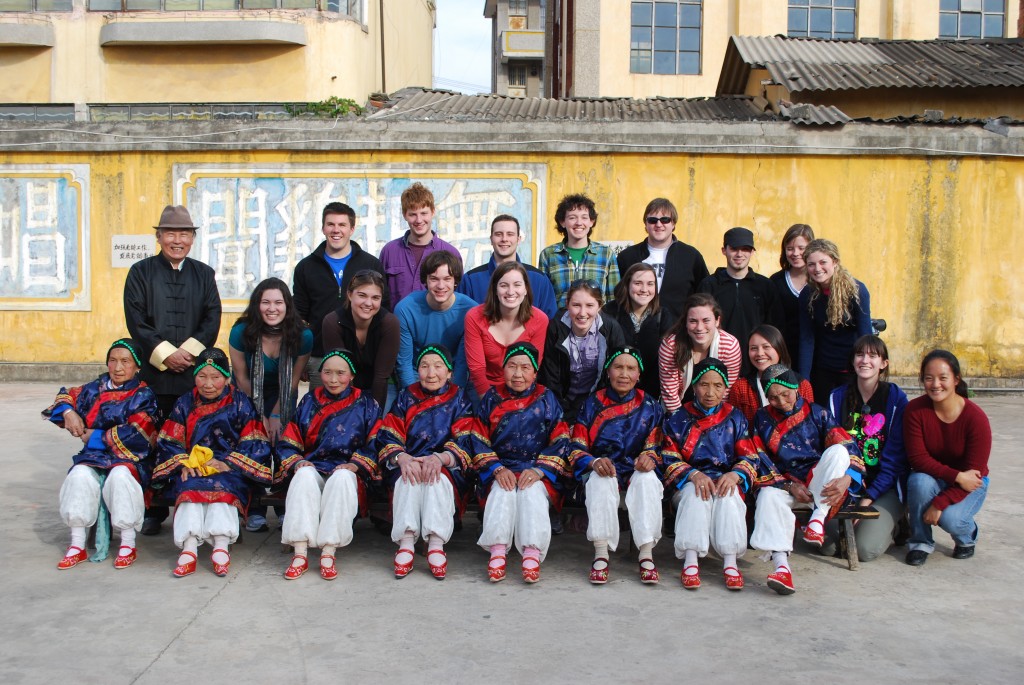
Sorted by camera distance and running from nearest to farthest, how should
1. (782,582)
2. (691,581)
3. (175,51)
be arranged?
(782,582) → (691,581) → (175,51)

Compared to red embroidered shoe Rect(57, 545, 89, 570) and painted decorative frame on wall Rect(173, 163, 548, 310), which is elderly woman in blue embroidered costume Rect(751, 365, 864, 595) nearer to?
red embroidered shoe Rect(57, 545, 89, 570)

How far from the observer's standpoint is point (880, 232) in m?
11.1

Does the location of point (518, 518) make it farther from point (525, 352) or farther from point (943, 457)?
point (943, 457)

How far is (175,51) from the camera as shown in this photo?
56.2 feet

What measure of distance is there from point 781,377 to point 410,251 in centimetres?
245

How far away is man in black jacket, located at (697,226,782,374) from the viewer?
613cm

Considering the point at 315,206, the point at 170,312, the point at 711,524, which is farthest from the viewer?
the point at 315,206

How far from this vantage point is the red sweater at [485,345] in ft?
18.3

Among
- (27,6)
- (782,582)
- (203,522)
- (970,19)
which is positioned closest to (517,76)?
(970,19)

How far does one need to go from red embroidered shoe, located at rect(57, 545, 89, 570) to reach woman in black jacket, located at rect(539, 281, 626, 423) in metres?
2.52

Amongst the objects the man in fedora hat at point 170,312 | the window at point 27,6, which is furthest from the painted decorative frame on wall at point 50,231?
the window at point 27,6

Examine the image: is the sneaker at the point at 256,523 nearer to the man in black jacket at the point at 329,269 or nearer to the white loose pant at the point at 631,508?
the man in black jacket at the point at 329,269

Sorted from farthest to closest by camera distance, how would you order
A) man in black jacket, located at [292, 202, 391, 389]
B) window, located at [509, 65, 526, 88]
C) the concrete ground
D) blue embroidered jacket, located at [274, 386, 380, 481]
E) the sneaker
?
window, located at [509, 65, 526, 88] → man in black jacket, located at [292, 202, 391, 389] → the sneaker → blue embroidered jacket, located at [274, 386, 380, 481] → the concrete ground

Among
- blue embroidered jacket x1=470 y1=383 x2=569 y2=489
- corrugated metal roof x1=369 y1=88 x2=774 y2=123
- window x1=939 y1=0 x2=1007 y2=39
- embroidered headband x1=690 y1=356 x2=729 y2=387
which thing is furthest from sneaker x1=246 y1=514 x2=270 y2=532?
→ window x1=939 y1=0 x2=1007 y2=39
